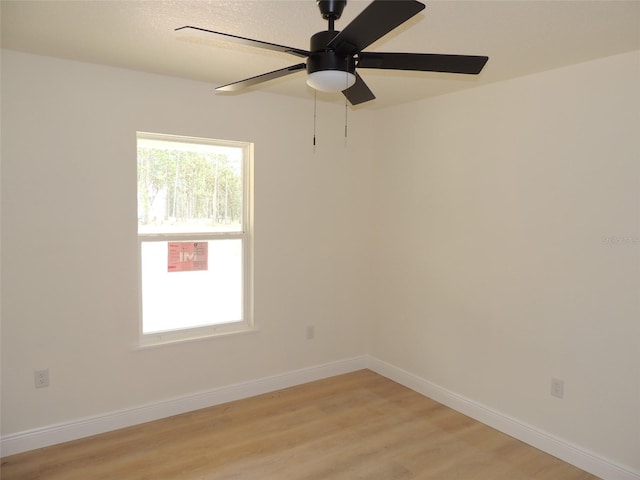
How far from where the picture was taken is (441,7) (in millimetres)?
1916

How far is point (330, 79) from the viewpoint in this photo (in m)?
1.59

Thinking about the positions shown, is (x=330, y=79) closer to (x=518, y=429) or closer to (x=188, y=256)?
(x=188, y=256)

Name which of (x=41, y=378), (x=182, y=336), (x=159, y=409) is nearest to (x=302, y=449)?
(x=159, y=409)

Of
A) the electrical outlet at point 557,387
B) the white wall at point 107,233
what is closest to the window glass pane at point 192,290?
the white wall at point 107,233

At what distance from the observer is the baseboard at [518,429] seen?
2.56m

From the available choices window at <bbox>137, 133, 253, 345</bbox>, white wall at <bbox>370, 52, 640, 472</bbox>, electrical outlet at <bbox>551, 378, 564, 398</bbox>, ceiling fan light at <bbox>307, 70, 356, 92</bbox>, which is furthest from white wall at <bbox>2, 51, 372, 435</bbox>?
electrical outlet at <bbox>551, 378, 564, 398</bbox>

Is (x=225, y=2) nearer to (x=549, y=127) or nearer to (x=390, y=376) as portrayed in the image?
(x=549, y=127)

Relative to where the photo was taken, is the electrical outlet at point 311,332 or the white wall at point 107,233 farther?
the electrical outlet at point 311,332

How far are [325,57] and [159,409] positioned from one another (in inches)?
112

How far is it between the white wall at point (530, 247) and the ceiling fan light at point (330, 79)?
6.03 feet

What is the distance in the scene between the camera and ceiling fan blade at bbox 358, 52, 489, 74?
5.20 ft

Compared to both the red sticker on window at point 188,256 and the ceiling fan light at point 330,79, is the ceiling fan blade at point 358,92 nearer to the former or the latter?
the ceiling fan light at point 330,79

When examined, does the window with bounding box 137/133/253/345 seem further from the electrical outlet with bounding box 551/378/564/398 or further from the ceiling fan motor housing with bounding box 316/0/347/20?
the electrical outlet with bounding box 551/378/564/398

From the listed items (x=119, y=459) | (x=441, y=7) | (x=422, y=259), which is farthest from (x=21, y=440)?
(x=441, y=7)
